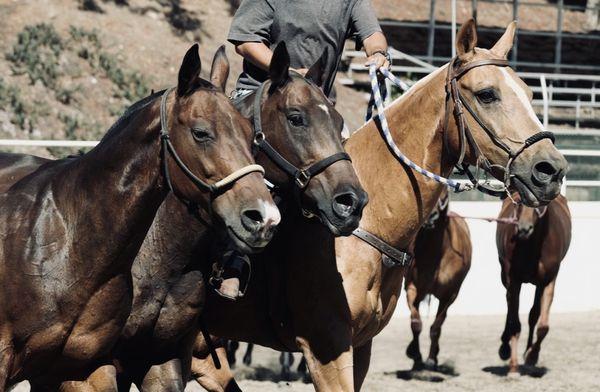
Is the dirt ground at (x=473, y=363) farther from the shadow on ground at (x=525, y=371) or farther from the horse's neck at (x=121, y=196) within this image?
the horse's neck at (x=121, y=196)

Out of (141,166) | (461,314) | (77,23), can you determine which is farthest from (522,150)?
(77,23)

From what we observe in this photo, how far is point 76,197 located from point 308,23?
2.04 m

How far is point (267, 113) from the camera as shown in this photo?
5.82m

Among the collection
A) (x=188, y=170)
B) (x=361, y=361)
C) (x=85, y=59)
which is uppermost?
(x=188, y=170)

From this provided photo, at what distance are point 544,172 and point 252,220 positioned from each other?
1742 mm

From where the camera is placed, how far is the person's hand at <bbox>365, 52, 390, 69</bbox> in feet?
22.1

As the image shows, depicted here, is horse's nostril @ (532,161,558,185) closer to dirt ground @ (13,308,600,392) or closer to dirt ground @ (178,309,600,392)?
dirt ground @ (13,308,600,392)

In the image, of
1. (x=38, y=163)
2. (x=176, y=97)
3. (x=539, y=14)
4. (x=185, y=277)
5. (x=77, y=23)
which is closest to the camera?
(x=176, y=97)

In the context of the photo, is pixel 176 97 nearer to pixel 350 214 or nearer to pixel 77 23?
pixel 350 214

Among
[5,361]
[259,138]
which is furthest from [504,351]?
[5,361]

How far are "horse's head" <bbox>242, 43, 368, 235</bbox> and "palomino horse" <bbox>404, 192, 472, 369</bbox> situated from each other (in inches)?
236

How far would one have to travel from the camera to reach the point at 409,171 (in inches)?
246

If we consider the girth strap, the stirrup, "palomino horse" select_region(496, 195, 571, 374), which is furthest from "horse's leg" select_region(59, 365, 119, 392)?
"palomino horse" select_region(496, 195, 571, 374)

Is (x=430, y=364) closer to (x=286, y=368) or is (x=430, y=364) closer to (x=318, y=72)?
(x=286, y=368)
